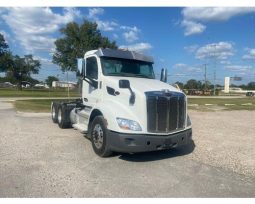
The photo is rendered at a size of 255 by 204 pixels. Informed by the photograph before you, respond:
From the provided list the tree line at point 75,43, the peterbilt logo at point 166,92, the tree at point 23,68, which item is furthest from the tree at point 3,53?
the peterbilt logo at point 166,92

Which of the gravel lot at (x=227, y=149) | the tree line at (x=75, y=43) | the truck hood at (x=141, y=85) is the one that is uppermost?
the tree line at (x=75, y=43)

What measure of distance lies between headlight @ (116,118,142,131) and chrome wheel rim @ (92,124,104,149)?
2.41 ft

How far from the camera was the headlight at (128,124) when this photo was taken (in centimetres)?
707

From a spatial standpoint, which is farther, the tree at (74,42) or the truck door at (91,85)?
the tree at (74,42)

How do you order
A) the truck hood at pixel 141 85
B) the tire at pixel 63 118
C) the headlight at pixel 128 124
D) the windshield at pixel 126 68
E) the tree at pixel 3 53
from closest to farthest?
the headlight at pixel 128 124 → the truck hood at pixel 141 85 → the windshield at pixel 126 68 → the tire at pixel 63 118 → the tree at pixel 3 53

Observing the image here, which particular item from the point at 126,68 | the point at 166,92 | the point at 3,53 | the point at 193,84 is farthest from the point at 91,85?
the point at 193,84

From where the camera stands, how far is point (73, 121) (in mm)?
10906

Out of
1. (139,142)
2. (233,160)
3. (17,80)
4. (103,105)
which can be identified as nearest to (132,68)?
(103,105)

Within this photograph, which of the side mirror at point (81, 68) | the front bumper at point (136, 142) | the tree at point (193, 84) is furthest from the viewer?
the tree at point (193, 84)

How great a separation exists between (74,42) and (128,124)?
72.9 feet

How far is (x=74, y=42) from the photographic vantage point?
28.0 m

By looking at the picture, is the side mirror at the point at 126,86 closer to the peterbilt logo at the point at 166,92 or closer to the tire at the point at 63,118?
the peterbilt logo at the point at 166,92

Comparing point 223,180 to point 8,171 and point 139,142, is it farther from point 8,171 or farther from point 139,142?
point 8,171
